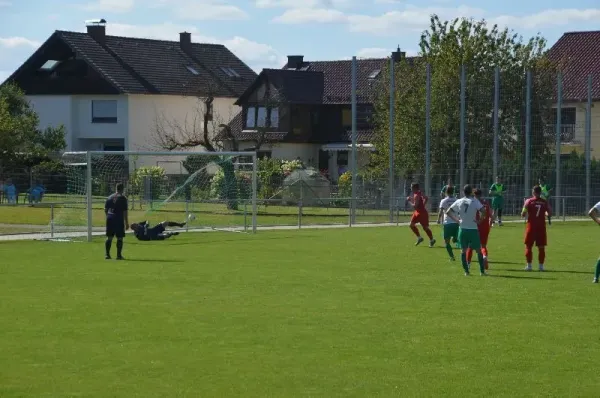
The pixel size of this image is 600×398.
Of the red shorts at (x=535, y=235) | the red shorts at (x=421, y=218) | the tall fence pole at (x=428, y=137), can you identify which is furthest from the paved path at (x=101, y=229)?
the red shorts at (x=535, y=235)

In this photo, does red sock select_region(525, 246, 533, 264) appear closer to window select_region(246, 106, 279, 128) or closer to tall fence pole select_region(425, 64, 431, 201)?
tall fence pole select_region(425, 64, 431, 201)

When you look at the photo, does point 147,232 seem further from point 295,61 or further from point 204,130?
point 295,61

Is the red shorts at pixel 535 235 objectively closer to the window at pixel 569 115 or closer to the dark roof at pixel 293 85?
the window at pixel 569 115

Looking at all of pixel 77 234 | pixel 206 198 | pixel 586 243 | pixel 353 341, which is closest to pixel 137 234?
pixel 77 234

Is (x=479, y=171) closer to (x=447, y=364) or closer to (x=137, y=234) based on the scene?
(x=137, y=234)

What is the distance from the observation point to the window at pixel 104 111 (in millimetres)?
76750

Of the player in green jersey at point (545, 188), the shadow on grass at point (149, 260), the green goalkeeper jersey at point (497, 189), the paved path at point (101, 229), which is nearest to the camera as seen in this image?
the shadow on grass at point (149, 260)

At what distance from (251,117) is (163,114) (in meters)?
5.95

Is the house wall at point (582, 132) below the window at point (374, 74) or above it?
below

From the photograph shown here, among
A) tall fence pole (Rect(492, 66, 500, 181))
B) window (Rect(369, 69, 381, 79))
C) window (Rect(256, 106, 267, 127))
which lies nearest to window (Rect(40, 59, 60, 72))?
window (Rect(256, 106, 267, 127))

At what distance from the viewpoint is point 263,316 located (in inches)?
662

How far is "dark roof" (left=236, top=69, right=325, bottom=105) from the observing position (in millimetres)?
74750

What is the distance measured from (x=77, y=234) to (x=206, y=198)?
21.9 feet

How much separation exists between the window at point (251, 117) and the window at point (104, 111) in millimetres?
8376
